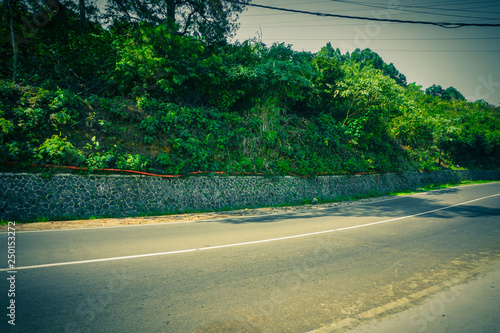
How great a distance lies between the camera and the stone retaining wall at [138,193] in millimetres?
8844

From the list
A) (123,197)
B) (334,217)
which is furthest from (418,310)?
(123,197)

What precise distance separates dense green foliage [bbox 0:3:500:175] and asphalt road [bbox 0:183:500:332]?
5.47 metres

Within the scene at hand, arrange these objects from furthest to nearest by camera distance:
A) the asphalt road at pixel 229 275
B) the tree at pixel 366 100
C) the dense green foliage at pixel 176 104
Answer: the tree at pixel 366 100 < the dense green foliage at pixel 176 104 < the asphalt road at pixel 229 275

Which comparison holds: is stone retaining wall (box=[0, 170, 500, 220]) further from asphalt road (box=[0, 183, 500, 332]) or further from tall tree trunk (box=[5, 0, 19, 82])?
tall tree trunk (box=[5, 0, 19, 82])

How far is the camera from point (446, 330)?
2.90m

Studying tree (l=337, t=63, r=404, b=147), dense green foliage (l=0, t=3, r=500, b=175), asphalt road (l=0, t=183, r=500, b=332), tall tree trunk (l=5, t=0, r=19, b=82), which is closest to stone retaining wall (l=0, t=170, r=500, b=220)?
dense green foliage (l=0, t=3, r=500, b=175)

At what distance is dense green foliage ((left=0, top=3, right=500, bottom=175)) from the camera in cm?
1100

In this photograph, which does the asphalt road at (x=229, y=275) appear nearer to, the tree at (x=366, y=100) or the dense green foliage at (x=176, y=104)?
the dense green foliage at (x=176, y=104)

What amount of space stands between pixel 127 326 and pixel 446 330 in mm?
3676

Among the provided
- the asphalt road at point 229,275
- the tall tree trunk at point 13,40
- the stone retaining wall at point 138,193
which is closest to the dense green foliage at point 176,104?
the tall tree trunk at point 13,40

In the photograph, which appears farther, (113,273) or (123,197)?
(123,197)

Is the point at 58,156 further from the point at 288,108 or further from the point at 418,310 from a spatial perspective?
the point at 288,108

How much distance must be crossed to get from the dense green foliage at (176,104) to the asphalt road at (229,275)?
547cm

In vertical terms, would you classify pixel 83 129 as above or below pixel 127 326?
above
